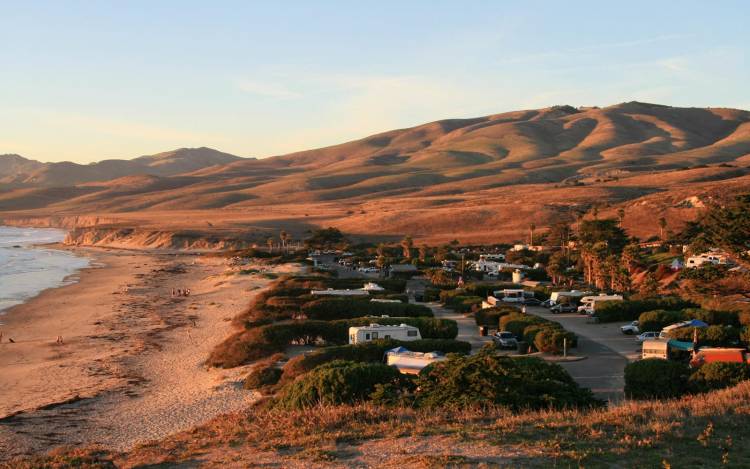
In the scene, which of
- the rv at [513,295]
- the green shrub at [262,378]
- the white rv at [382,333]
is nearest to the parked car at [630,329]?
the white rv at [382,333]

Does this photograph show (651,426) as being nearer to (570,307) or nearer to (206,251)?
(570,307)

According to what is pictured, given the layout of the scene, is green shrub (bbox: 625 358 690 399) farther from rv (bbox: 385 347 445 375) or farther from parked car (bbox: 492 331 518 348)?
parked car (bbox: 492 331 518 348)

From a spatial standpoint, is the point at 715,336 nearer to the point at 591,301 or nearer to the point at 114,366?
the point at 591,301

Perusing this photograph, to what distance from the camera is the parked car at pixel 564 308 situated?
41719mm

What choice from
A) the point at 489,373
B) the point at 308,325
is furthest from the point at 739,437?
the point at 308,325

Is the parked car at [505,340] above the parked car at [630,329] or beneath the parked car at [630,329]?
above

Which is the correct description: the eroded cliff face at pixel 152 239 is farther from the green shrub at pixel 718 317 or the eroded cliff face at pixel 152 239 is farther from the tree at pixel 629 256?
the green shrub at pixel 718 317

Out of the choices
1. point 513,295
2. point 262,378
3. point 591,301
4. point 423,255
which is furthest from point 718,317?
point 423,255

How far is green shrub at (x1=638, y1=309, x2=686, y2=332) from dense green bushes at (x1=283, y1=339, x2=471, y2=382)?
31.9ft

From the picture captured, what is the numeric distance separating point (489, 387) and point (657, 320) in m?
18.7

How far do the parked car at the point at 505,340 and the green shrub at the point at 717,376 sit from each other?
10209 millimetres

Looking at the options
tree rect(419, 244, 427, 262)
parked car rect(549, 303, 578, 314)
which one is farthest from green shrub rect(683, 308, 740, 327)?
tree rect(419, 244, 427, 262)

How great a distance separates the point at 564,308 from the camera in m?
41.8

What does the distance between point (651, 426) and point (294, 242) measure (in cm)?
9947
